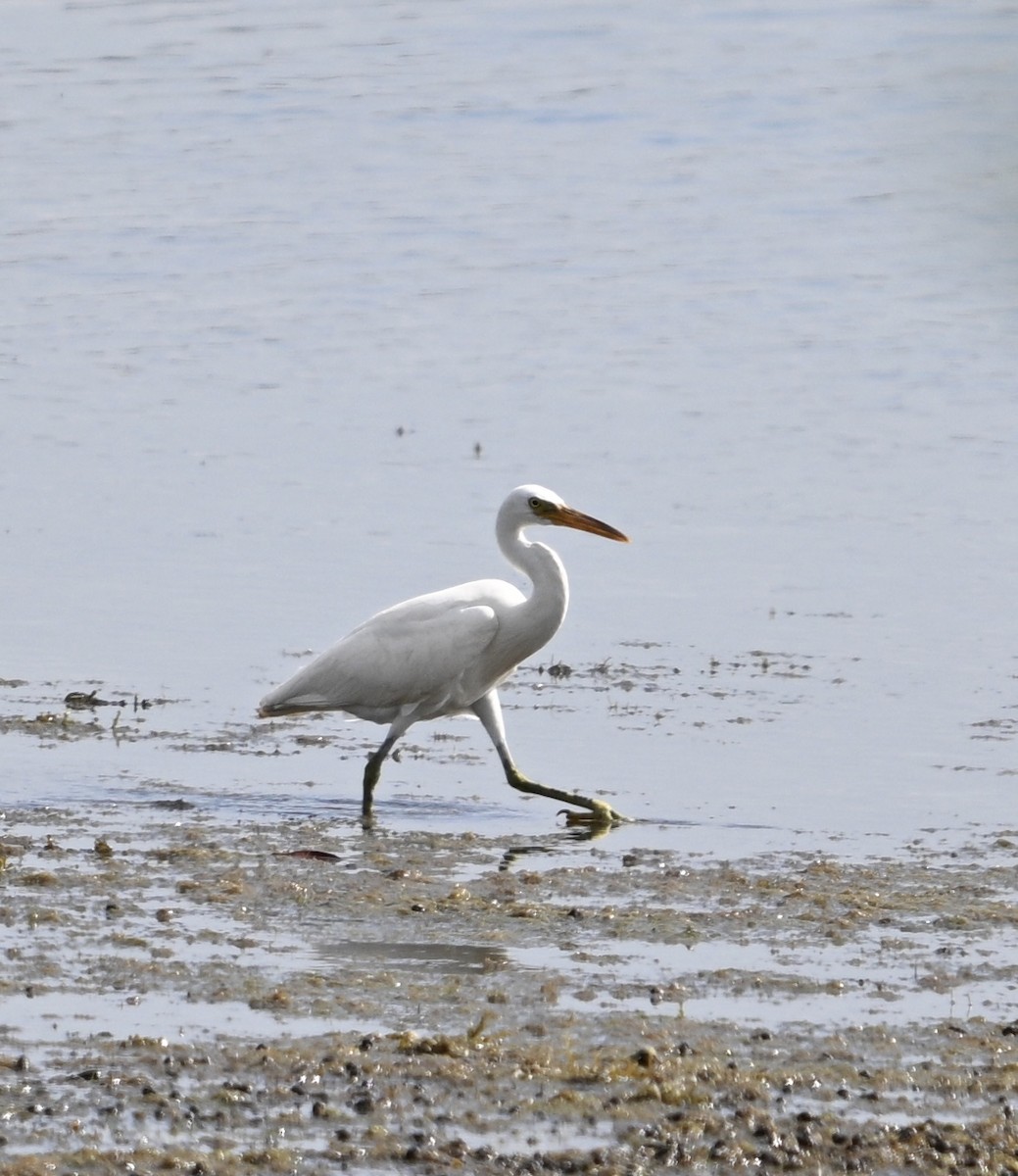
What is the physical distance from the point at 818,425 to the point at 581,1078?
1338 centimetres

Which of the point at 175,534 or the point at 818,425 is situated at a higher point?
the point at 818,425

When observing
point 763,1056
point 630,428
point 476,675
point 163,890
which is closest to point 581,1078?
point 763,1056

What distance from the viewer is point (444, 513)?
14.6 meters

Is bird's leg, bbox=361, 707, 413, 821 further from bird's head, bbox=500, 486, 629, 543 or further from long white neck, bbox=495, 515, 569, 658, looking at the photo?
bird's head, bbox=500, 486, 629, 543

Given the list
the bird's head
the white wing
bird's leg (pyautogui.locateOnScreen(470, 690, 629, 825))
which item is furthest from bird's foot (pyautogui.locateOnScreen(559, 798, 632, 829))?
the bird's head

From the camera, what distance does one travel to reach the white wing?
8930 millimetres

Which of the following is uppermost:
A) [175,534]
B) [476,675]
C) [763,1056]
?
[175,534]

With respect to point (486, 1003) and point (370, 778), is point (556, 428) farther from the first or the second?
point (486, 1003)

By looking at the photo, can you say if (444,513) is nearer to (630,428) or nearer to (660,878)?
(630,428)

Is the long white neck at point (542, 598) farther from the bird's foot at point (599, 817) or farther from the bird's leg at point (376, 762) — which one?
the bird's foot at point (599, 817)

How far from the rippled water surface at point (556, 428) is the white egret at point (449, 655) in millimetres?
353

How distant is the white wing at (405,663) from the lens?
8930 millimetres

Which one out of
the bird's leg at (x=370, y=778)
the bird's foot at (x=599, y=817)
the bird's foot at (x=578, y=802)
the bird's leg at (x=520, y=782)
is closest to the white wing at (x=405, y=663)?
the bird's leg at (x=520, y=782)

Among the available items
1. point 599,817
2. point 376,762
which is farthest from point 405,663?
point 599,817
